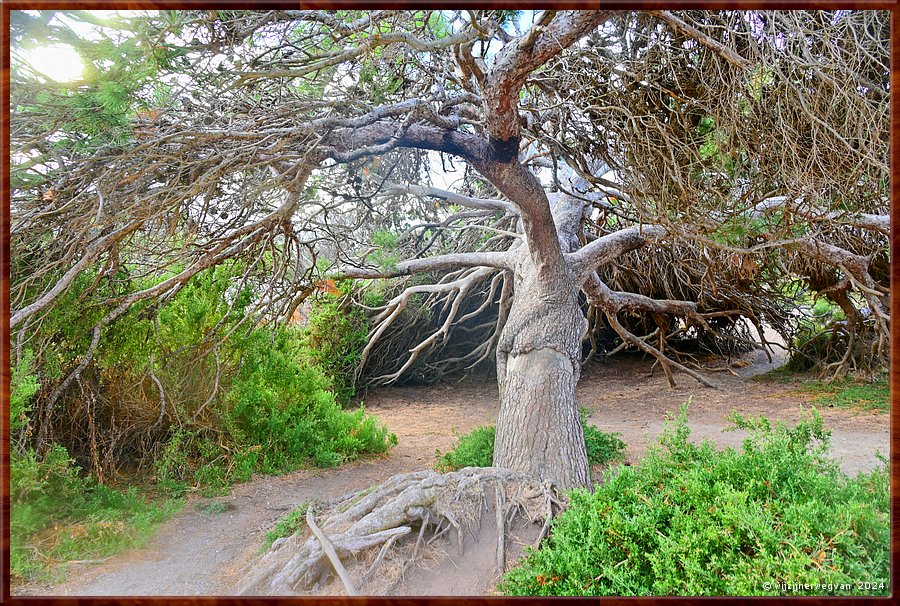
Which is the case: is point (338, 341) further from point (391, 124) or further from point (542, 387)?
point (391, 124)

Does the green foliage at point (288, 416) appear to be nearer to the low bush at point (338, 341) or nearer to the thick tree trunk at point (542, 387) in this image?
the low bush at point (338, 341)

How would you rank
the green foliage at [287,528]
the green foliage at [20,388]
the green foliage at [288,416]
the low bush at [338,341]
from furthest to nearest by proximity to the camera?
the low bush at [338,341], the green foliage at [288,416], the green foliage at [287,528], the green foliage at [20,388]

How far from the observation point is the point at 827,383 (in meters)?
7.61

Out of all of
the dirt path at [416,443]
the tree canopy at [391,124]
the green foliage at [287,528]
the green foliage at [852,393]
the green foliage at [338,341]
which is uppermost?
the tree canopy at [391,124]

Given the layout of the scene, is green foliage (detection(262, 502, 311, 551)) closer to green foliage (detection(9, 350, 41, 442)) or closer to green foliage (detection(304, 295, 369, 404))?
green foliage (detection(9, 350, 41, 442))

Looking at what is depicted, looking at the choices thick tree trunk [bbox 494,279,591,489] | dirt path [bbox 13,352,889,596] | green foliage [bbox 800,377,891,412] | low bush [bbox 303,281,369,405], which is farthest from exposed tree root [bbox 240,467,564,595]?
green foliage [bbox 800,377,891,412]

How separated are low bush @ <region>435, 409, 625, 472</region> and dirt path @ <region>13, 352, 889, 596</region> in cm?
25

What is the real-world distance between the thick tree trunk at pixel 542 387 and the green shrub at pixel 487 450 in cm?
75

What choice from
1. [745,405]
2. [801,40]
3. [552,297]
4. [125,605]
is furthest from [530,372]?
[745,405]

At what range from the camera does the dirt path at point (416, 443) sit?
114 inches

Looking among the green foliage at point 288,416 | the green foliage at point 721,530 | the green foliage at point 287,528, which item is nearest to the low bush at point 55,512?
the green foliage at point 287,528

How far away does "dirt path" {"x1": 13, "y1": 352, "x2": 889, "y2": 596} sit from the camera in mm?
2889

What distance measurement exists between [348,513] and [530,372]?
1.86 m

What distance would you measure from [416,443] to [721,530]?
4634mm
